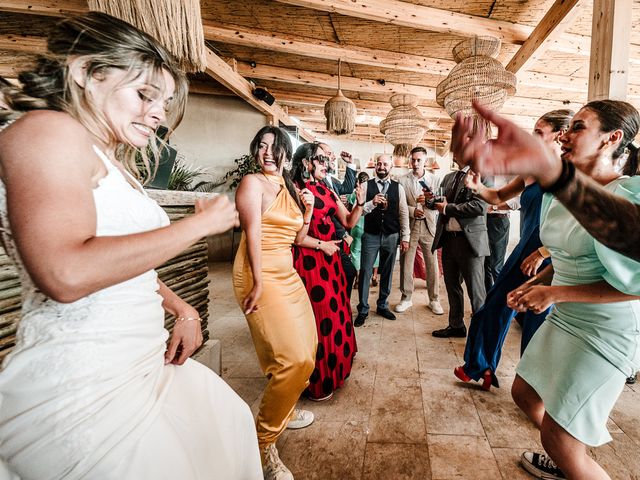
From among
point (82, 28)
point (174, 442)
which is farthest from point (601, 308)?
point (82, 28)

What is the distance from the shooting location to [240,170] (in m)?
6.85

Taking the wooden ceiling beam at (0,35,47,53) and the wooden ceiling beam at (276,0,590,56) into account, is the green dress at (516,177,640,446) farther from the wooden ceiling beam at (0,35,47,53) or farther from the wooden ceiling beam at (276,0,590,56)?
the wooden ceiling beam at (0,35,47,53)

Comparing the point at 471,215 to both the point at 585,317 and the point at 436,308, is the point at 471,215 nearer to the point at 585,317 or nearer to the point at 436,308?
the point at 436,308

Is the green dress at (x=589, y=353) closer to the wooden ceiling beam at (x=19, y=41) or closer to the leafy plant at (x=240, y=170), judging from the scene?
the leafy plant at (x=240, y=170)

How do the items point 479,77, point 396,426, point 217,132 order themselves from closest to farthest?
1. point 396,426
2. point 479,77
3. point 217,132

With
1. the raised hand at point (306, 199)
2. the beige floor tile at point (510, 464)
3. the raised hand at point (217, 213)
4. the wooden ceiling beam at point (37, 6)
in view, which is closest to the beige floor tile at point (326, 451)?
the beige floor tile at point (510, 464)

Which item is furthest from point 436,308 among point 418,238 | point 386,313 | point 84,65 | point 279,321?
point 84,65


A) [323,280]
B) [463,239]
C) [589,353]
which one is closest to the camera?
[589,353]

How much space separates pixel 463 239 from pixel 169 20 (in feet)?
9.72

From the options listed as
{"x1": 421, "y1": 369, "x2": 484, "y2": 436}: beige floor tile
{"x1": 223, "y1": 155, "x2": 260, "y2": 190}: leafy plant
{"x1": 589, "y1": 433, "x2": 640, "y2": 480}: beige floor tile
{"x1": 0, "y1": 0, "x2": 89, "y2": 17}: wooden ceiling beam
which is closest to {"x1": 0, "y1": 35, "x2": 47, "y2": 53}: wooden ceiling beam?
{"x1": 0, "y1": 0, "x2": 89, "y2": 17}: wooden ceiling beam

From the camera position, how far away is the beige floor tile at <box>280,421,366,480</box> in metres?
1.73

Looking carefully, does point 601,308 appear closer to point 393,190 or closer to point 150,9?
point 150,9

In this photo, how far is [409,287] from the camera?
431cm

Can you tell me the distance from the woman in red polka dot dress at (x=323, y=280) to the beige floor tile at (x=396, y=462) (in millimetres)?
587
